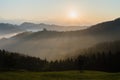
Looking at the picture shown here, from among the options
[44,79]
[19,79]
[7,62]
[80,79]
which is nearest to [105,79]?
[80,79]

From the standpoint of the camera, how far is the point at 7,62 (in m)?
195

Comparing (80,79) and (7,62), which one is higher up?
(7,62)

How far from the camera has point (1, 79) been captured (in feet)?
270

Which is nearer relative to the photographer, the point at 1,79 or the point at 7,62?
the point at 1,79

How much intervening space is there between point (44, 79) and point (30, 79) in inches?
172

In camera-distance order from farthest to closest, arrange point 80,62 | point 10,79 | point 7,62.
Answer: point 7,62, point 80,62, point 10,79

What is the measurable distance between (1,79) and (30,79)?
8.19 metres

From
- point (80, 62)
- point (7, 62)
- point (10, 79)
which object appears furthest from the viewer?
point (7, 62)

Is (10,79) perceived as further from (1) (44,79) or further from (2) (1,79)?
(1) (44,79)

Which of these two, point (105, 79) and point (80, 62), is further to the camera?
point (80, 62)

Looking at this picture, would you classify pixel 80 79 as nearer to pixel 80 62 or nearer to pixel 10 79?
pixel 10 79

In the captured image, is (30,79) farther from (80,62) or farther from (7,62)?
(7,62)

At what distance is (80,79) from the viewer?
278 ft

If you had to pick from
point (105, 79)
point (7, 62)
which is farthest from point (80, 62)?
point (105, 79)
